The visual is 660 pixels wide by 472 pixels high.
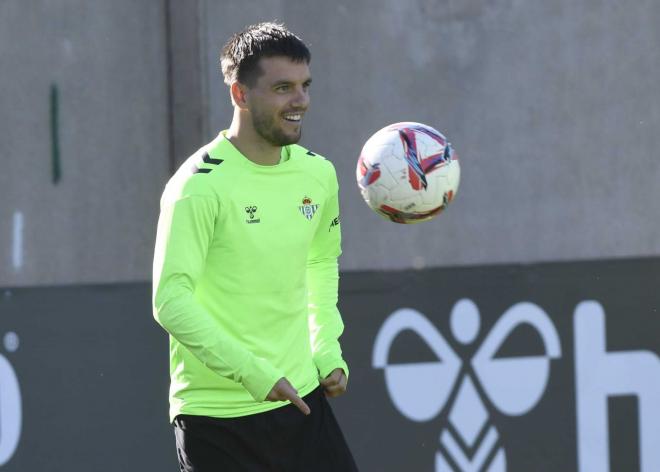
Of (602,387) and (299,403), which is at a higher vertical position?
(299,403)

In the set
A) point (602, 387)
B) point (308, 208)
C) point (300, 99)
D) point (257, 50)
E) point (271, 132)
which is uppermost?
point (257, 50)

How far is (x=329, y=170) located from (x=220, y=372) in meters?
0.90

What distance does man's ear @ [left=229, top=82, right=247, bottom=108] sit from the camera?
4.09m

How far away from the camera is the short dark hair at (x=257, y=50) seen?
4.04 metres

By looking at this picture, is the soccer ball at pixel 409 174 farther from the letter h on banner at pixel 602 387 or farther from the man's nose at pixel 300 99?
the letter h on banner at pixel 602 387

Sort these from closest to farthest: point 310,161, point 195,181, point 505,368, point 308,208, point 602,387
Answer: point 195,181
point 308,208
point 310,161
point 505,368
point 602,387

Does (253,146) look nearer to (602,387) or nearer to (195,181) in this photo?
(195,181)

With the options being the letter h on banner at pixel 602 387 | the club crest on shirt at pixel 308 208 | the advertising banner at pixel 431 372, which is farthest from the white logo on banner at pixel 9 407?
the letter h on banner at pixel 602 387

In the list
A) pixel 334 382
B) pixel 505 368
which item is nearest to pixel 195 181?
pixel 334 382

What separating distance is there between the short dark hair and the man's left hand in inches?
39.6

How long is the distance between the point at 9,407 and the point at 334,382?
6.43 ft

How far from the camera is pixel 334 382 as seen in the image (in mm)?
4199

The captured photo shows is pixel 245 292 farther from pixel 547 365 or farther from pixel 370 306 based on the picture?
pixel 547 365

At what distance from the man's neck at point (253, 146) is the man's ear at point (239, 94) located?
7 cm
